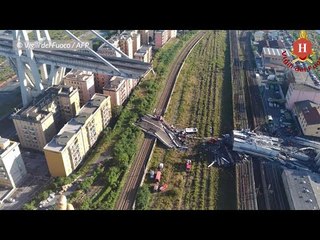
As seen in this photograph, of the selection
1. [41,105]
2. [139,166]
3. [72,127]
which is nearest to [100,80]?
[41,105]

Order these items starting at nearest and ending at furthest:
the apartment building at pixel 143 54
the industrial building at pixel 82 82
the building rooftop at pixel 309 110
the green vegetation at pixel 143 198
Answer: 1. the green vegetation at pixel 143 198
2. the building rooftop at pixel 309 110
3. the industrial building at pixel 82 82
4. the apartment building at pixel 143 54

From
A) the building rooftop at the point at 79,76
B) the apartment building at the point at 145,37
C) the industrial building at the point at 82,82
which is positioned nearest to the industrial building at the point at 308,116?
the industrial building at the point at 82,82

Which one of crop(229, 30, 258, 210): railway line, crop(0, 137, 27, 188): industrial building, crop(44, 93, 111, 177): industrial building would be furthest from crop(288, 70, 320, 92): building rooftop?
crop(0, 137, 27, 188): industrial building

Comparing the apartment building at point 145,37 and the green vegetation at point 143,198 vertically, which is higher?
the apartment building at point 145,37

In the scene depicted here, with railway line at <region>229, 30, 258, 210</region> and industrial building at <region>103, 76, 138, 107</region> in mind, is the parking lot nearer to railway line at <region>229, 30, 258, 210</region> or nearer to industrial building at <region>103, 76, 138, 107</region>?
railway line at <region>229, 30, 258, 210</region>

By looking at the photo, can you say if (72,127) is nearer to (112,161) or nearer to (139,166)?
(112,161)

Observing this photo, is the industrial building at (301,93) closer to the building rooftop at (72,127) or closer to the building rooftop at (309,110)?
the building rooftop at (309,110)
